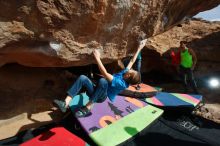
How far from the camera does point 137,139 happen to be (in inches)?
198

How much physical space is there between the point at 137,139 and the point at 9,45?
7.79 feet

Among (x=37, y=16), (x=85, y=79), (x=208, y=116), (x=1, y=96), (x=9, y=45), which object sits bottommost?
(x=208, y=116)

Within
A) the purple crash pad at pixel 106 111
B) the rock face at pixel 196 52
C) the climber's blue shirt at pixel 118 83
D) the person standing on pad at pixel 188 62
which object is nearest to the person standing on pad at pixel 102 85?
the climber's blue shirt at pixel 118 83

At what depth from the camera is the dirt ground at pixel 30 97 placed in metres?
5.33

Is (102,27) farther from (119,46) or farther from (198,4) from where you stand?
(198,4)

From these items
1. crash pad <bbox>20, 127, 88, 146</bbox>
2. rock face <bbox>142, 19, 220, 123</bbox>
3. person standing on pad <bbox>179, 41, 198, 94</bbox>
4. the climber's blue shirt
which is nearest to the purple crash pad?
crash pad <bbox>20, 127, 88, 146</bbox>

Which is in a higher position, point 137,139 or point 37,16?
point 37,16

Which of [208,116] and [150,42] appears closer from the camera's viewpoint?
[208,116]

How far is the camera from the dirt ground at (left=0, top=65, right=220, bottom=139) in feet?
17.5

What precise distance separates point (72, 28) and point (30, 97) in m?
1.88

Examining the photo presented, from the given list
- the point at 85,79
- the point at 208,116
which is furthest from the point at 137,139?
the point at 208,116

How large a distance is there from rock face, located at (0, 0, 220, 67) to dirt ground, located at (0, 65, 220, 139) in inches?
34.6

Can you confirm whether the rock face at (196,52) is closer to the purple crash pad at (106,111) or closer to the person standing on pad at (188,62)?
the person standing on pad at (188,62)

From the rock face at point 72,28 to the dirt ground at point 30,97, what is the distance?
0.88m
